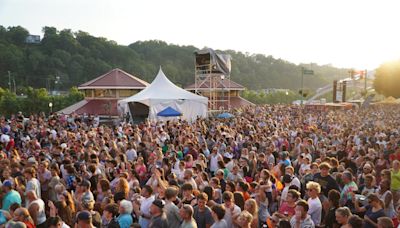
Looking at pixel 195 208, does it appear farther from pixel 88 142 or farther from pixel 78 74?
pixel 78 74

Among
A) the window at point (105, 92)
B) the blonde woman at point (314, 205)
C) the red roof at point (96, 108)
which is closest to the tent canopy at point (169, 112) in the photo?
the red roof at point (96, 108)

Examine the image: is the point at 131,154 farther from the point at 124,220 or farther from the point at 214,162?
the point at 124,220

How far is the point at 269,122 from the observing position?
1912cm

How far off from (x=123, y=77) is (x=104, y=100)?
9.46ft

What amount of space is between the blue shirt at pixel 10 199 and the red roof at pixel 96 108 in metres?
25.7

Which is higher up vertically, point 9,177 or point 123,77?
point 123,77

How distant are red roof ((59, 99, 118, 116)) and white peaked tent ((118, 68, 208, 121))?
323 inches

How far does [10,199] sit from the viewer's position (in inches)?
218

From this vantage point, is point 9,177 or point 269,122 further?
point 269,122

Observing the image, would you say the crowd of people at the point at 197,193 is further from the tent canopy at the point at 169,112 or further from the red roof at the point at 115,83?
the red roof at the point at 115,83

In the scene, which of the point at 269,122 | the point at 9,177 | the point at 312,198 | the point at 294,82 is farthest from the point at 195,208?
the point at 294,82

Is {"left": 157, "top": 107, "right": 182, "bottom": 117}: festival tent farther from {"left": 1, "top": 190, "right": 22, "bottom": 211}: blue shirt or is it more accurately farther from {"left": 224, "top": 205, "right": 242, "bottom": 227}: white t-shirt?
{"left": 224, "top": 205, "right": 242, "bottom": 227}: white t-shirt

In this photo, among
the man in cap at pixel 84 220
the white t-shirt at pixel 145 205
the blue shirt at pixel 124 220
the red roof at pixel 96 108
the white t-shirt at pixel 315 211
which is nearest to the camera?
the man in cap at pixel 84 220

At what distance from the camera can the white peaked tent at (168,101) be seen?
21.7m
